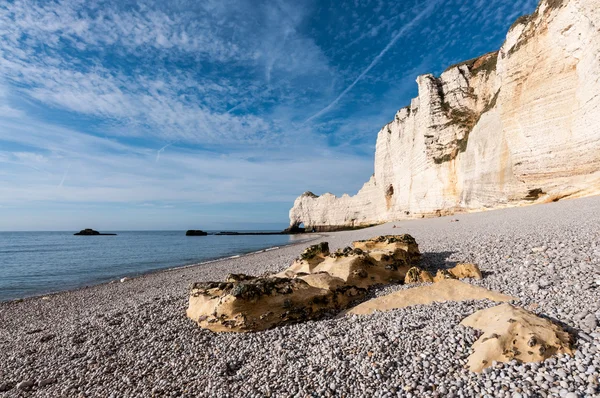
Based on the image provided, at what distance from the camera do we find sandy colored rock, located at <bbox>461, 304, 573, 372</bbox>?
3.63 m

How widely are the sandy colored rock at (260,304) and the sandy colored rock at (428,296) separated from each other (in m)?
0.76

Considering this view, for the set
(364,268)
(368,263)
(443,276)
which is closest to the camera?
(443,276)

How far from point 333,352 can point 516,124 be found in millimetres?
25053

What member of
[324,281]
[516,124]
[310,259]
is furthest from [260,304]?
[516,124]

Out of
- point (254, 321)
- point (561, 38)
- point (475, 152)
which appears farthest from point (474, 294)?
point (475, 152)

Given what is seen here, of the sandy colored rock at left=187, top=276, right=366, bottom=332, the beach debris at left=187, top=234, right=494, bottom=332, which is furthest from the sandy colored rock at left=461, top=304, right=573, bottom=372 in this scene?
the sandy colored rock at left=187, top=276, right=366, bottom=332

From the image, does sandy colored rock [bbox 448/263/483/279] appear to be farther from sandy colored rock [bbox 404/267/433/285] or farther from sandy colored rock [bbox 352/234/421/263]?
sandy colored rock [bbox 352/234/421/263]

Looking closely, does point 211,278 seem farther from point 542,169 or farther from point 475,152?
point 475,152

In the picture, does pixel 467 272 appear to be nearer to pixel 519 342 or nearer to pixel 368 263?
pixel 368 263

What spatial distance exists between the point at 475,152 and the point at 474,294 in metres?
26.2

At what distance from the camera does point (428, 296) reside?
257 inches

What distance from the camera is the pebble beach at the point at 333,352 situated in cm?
352

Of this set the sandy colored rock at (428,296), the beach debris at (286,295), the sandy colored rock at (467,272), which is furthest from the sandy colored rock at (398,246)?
the sandy colored rock at (428,296)

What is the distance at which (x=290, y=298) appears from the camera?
6.51 metres
